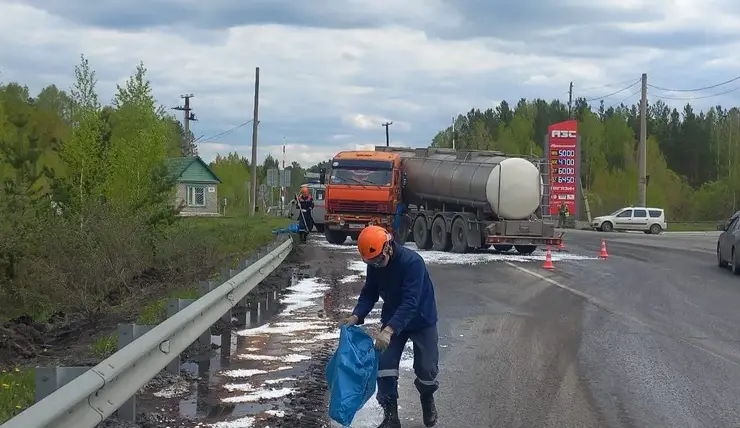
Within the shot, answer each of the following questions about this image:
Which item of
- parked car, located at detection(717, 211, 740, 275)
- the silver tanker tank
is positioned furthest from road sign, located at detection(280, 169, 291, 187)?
parked car, located at detection(717, 211, 740, 275)

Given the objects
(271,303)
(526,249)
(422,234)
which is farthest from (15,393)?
(422,234)

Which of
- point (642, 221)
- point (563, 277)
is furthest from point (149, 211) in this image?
point (642, 221)

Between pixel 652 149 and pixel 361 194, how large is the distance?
70.3 meters

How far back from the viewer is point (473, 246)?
26781mm

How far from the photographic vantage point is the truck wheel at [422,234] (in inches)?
1150

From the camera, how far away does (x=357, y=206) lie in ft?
98.0

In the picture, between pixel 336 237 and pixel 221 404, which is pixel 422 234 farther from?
pixel 221 404

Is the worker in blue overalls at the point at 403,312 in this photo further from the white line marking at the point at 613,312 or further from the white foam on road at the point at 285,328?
the white line marking at the point at 613,312

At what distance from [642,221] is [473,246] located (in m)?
30.0

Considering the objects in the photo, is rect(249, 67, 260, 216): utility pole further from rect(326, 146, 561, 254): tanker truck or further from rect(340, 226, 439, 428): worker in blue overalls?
rect(340, 226, 439, 428): worker in blue overalls

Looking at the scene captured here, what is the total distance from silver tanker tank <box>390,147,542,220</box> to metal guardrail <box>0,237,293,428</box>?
17687 millimetres

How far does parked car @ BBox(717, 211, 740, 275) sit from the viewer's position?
69.1 ft

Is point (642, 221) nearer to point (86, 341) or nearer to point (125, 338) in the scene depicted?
point (86, 341)

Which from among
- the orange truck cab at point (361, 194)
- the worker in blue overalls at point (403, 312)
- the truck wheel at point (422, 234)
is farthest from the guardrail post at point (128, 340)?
the orange truck cab at point (361, 194)
